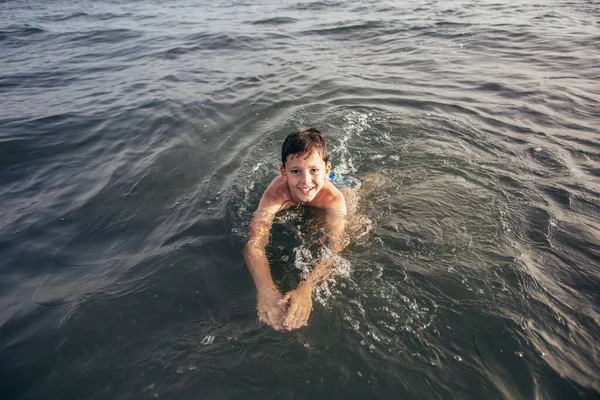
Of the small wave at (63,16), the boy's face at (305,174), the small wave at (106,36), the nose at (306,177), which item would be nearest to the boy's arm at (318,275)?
the boy's face at (305,174)

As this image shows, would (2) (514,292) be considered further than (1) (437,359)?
Yes

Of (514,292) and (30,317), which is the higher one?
(514,292)

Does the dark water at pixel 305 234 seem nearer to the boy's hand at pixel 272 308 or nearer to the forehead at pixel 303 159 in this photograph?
the boy's hand at pixel 272 308

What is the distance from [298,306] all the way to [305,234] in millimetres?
1080

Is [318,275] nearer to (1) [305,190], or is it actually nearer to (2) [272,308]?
(2) [272,308]

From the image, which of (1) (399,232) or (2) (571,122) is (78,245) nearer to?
(1) (399,232)

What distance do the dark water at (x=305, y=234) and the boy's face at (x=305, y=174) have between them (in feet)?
1.38

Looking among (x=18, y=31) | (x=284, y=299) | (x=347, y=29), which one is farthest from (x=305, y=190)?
(x=18, y=31)

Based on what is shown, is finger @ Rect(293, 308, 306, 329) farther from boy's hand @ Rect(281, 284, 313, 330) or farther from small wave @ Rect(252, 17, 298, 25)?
small wave @ Rect(252, 17, 298, 25)

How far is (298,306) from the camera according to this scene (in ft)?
10.0

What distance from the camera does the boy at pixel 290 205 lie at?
10.0 ft

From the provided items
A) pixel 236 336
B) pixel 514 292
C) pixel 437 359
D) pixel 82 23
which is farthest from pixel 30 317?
pixel 82 23

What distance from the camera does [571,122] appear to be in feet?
18.7

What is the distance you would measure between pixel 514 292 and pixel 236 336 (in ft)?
6.89
